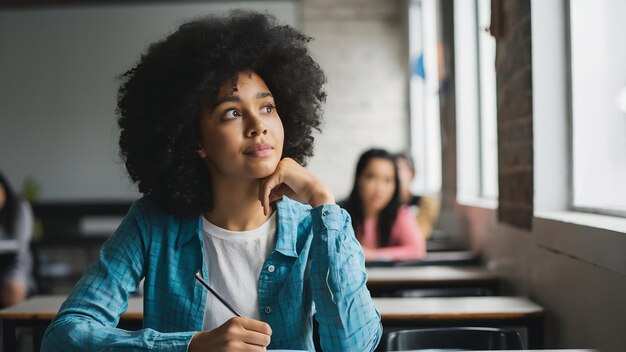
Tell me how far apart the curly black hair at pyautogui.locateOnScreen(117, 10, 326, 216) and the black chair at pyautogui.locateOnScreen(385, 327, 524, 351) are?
2.12 ft

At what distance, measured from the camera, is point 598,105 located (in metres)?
2.54

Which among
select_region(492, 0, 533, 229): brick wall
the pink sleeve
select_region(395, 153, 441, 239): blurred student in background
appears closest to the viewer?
select_region(492, 0, 533, 229): brick wall

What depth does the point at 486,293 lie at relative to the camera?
3070 mm

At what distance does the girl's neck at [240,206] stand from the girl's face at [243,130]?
1.1 inches

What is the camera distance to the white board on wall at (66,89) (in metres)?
7.62

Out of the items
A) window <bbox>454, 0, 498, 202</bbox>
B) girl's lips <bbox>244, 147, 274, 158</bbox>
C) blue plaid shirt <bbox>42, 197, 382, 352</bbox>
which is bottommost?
blue plaid shirt <bbox>42, 197, 382, 352</bbox>

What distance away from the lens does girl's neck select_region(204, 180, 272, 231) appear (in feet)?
5.46

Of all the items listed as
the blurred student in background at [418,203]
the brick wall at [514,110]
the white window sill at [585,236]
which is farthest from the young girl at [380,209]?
the white window sill at [585,236]

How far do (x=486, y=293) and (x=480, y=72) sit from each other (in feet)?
5.72

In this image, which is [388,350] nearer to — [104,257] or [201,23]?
[104,257]

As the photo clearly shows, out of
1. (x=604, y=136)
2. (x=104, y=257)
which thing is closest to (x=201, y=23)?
(x=104, y=257)

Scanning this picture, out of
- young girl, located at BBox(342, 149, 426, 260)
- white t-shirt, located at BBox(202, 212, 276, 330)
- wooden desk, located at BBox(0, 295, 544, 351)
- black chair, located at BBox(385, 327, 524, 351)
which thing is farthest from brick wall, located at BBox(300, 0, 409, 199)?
white t-shirt, located at BBox(202, 212, 276, 330)

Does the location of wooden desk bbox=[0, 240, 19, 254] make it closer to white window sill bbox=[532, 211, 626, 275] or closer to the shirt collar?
white window sill bbox=[532, 211, 626, 275]

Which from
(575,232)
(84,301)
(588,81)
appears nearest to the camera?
(84,301)
